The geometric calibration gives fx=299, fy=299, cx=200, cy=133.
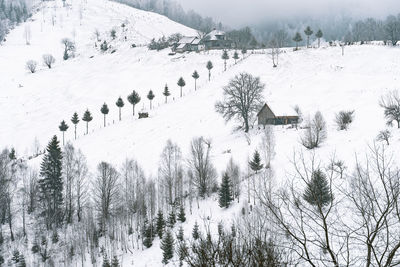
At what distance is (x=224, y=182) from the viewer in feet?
106

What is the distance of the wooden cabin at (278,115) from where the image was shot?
161 ft

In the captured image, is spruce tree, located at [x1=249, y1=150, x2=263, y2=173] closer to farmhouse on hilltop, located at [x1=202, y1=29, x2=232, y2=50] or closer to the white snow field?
the white snow field

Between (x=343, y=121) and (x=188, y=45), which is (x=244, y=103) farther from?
(x=188, y=45)

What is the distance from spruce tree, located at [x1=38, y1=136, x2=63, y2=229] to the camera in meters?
39.1

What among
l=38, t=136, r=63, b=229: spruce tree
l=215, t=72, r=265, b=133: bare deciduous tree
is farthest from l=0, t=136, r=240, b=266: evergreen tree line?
l=215, t=72, r=265, b=133: bare deciduous tree

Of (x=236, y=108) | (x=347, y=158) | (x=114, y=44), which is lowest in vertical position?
(x=347, y=158)

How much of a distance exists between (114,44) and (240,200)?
137 m

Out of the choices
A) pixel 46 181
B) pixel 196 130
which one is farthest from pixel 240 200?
pixel 46 181

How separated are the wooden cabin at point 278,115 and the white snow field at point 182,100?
7.16 ft

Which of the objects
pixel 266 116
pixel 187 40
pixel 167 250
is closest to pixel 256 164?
pixel 167 250

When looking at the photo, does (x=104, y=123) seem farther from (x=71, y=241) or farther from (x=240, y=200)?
(x=240, y=200)

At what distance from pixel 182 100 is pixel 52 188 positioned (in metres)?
40.8

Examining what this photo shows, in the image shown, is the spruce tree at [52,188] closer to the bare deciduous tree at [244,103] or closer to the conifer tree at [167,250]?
the conifer tree at [167,250]

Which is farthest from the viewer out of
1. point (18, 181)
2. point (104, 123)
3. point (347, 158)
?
point (104, 123)
